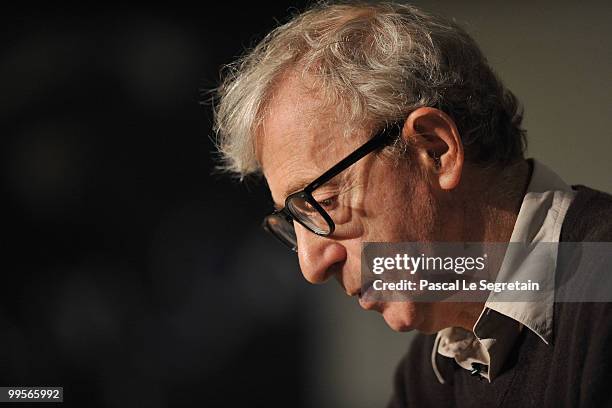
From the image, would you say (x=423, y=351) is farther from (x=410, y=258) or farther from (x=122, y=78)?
(x=122, y=78)

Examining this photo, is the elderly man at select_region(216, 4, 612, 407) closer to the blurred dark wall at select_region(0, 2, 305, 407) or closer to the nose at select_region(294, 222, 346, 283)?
the nose at select_region(294, 222, 346, 283)

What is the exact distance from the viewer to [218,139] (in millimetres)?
1217

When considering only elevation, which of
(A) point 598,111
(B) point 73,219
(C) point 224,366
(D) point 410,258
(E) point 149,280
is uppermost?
(A) point 598,111

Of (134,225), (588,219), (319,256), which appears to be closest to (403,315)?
(319,256)

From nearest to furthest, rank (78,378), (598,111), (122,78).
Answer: (598,111) → (78,378) → (122,78)

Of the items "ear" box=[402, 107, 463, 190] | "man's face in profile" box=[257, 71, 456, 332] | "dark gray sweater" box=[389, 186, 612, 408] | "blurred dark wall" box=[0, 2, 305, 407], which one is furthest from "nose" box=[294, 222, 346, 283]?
"blurred dark wall" box=[0, 2, 305, 407]

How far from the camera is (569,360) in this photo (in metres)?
0.89

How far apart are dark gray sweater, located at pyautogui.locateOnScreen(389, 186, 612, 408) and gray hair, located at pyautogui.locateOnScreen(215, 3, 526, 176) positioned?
139 mm

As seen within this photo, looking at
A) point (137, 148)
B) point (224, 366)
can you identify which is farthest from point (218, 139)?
point (224, 366)

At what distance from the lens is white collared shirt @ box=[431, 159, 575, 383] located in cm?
94

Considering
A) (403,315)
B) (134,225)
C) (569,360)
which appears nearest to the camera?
(569,360)

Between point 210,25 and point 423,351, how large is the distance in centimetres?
69

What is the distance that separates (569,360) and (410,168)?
0.28 metres

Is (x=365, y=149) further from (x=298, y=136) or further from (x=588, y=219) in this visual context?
(x=588, y=219)
